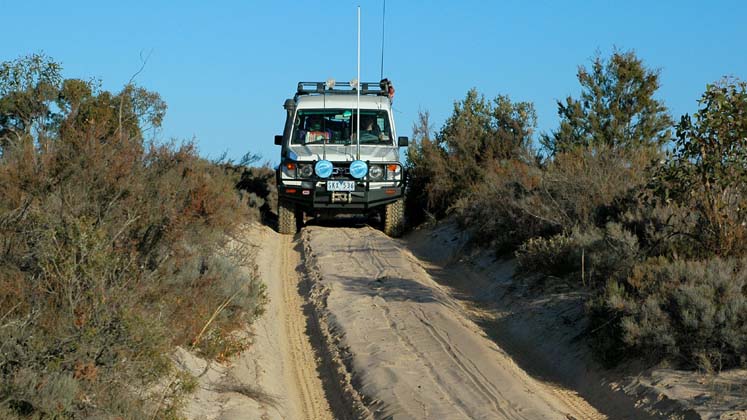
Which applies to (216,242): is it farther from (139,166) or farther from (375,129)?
(375,129)

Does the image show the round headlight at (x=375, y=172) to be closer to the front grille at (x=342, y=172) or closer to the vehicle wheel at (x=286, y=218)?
the front grille at (x=342, y=172)

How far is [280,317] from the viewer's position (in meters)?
11.7

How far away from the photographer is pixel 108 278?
711cm

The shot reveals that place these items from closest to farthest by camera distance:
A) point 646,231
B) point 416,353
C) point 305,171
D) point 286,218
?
point 416,353
point 646,231
point 305,171
point 286,218

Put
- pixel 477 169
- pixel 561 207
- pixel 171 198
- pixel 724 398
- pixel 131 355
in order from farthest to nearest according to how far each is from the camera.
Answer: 1. pixel 477 169
2. pixel 561 207
3. pixel 171 198
4. pixel 724 398
5. pixel 131 355

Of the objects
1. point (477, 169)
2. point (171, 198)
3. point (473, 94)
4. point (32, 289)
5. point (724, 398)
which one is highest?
point (473, 94)

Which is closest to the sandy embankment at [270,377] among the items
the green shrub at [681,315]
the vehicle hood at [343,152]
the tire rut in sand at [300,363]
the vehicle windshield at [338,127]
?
the tire rut in sand at [300,363]

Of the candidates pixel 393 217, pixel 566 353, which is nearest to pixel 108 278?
pixel 566 353

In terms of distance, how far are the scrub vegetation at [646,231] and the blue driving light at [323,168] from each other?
2.68 metres

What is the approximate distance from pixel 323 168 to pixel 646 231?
827cm

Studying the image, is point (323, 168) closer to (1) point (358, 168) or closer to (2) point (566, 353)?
(1) point (358, 168)

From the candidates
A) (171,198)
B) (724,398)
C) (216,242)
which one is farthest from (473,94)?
(724,398)

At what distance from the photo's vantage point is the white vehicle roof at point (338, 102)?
61.8 feet

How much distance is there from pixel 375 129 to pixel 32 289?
12.4 metres
